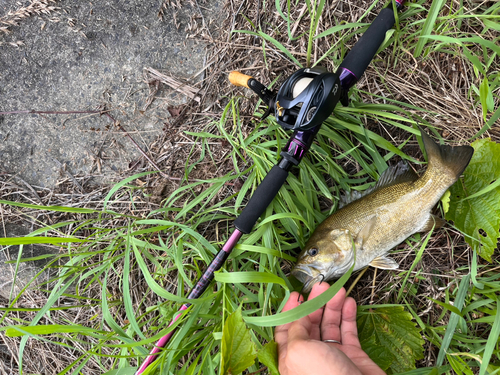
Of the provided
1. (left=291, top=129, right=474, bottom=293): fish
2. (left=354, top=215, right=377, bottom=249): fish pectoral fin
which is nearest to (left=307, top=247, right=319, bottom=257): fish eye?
(left=291, top=129, right=474, bottom=293): fish

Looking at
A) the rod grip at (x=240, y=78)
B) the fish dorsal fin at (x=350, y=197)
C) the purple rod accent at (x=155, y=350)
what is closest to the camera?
the purple rod accent at (x=155, y=350)

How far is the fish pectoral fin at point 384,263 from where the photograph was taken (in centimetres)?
231

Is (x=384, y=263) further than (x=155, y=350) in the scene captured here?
Yes

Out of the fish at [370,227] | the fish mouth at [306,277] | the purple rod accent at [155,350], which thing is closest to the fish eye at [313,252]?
the fish at [370,227]

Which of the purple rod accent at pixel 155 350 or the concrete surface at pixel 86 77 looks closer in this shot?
the purple rod accent at pixel 155 350

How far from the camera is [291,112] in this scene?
1.95 meters

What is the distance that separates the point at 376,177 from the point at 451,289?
3.13 feet

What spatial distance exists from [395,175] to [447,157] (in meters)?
0.34

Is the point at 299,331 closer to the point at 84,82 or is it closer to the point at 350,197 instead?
the point at 350,197

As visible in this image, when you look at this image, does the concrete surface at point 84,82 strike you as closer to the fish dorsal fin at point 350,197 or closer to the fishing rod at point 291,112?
the fishing rod at point 291,112

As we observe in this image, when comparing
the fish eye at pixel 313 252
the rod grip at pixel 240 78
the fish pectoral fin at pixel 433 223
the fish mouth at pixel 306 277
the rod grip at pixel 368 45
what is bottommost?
the fish mouth at pixel 306 277

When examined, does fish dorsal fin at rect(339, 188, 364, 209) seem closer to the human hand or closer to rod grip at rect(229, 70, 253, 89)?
the human hand

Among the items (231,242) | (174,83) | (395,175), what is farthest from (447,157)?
(174,83)

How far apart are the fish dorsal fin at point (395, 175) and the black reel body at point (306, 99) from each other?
756 mm
